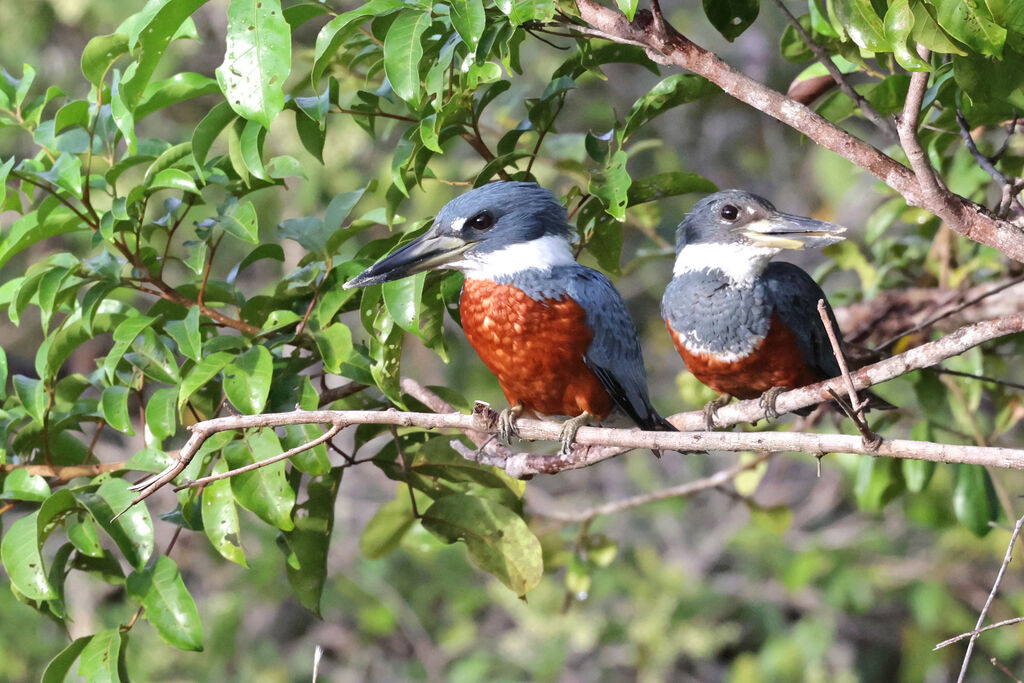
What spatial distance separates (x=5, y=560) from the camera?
1.89 metres

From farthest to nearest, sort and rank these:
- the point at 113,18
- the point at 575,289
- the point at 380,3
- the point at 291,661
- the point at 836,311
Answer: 1. the point at 291,661
2. the point at 113,18
3. the point at 836,311
4. the point at 575,289
5. the point at 380,3

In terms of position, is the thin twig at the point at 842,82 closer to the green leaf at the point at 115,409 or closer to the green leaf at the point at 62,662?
the green leaf at the point at 115,409

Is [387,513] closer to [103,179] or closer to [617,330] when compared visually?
[617,330]

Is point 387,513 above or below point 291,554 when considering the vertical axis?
below

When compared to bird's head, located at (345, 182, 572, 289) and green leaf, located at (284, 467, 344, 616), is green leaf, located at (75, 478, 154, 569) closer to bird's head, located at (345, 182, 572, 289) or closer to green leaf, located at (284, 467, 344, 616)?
green leaf, located at (284, 467, 344, 616)

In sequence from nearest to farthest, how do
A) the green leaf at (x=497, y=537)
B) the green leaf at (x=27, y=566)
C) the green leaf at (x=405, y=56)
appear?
1. the green leaf at (x=405, y=56)
2. the green leaf at (x=27, y=566)
3. the green leaf at (x=497, y=537)

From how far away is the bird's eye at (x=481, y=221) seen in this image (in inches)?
91.4

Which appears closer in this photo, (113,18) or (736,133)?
(113,18)

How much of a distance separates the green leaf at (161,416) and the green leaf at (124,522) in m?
0.16

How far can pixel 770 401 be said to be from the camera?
8.10 ft

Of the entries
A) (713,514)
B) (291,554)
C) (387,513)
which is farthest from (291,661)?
(291,554)

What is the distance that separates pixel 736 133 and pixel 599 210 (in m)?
5.04

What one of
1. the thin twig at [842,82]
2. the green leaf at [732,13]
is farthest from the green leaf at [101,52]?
the thin twig at [842,82]

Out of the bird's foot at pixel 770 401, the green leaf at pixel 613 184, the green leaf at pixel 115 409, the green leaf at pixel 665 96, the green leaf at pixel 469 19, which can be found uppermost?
the green leaf at pixel 469 19
